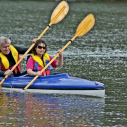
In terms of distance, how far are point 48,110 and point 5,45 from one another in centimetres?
259

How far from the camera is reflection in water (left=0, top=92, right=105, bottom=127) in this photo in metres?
9.66

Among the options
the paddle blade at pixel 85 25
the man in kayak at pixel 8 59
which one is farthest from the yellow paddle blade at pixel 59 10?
the man in kayak at pixel 8 59

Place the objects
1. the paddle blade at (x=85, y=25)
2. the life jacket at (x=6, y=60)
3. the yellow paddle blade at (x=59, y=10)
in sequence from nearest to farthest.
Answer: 1. the life jacket at (x=6, y=60)
2. the paddle blade at (x=85, y=25)
3. the yellow paddle blade at (x=59, y=10)

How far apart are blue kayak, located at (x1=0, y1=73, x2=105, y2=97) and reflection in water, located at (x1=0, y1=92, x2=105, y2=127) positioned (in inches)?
7.8

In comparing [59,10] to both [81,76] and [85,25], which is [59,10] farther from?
[81,76]

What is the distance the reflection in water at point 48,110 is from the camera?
9.66m

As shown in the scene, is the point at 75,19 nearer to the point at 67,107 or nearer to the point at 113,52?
the point at 113,52

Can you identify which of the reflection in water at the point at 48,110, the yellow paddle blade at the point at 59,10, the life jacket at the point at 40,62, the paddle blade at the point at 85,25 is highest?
the yellow paddle blade at the point at 59,10

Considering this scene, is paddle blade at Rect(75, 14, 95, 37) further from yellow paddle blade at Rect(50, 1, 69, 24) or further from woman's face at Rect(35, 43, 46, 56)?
woman's face at Rect(35, 43, 46, 56)

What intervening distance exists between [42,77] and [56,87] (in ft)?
1.52

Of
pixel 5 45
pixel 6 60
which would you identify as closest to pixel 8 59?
pixel 6 60

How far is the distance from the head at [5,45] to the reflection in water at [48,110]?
104 cm

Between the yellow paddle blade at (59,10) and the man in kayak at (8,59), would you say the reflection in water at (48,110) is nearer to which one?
the man in kayak at (8,59)

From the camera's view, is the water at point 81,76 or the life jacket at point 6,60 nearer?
the water at point 81,76
